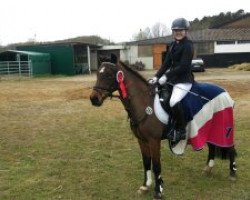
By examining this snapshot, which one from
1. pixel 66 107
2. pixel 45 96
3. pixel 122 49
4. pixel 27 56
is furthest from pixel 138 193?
pixel 122 49

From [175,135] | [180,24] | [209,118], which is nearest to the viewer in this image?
[180,24]

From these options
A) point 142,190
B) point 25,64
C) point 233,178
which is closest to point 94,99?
point 142,190

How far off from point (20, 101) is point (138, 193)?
39.8ft

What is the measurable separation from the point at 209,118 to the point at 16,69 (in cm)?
3202

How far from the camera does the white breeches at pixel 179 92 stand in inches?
208

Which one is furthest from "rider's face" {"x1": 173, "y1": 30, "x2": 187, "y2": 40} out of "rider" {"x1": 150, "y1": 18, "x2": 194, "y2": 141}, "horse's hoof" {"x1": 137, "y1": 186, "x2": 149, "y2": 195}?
"horse's hoof" {"x1": 137, "y1": 186, "x2": 149, "y2": 195}

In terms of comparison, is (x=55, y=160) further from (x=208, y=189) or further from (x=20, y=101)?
(x=20, y=101)

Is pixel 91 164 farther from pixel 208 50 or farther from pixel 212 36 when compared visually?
pixel 212 36

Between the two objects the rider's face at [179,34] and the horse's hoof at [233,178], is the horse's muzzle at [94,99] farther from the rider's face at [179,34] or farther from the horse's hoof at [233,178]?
the horse's hoof at [233,178]

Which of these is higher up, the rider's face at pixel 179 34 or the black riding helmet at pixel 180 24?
the black riding helmet at pixel 180 24

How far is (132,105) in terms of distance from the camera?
5.32 m

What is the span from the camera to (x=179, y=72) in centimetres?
536

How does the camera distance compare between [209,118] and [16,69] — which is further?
[16,69]

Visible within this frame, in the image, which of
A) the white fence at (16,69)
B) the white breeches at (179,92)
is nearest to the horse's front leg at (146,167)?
the white breeches at (179,92)
